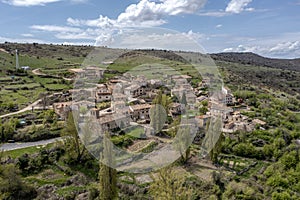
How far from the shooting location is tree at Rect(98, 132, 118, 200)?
9914mm

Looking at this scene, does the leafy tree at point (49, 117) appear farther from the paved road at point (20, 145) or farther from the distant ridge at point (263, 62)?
the distant ridge at point (263, 62)

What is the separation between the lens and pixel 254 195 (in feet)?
39.7

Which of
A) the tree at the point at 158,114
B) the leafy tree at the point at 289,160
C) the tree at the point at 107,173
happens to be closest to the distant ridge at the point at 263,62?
the tree at the point at 158,114

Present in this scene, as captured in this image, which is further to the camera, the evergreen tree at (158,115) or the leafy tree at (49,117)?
the leafy tree at (49,117)

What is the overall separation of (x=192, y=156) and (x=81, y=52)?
52.2 meters

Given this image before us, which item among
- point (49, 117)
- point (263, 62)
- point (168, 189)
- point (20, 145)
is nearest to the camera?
point (168, 189)

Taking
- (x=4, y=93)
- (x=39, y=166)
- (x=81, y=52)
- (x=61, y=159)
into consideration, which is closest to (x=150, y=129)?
(x=61, y=159)

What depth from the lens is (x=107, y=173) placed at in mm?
9945

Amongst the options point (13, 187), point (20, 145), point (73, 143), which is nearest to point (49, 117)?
point (20, 145)

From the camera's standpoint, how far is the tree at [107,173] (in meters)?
9.91

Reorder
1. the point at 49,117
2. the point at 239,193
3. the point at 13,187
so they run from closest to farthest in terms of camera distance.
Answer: the point at 13,187 → the point at 239,193 → the point at 49,117

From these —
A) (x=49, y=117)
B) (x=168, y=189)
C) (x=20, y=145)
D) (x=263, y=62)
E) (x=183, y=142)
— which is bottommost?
(x=20, y=145)

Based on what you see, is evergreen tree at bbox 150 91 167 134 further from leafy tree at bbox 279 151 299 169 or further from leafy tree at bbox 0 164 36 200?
leafy tree at bbox 0 164 36 200

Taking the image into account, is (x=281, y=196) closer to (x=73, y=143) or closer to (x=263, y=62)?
(x=73, y=143)
